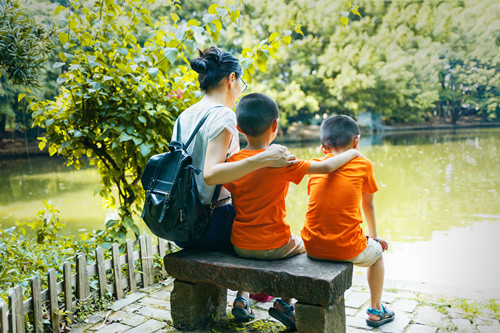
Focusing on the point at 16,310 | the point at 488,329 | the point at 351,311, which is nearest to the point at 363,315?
the point at 351,311

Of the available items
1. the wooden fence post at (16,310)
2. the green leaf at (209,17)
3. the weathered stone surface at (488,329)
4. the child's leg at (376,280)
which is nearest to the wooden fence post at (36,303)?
the wooden fence post at (16,310)

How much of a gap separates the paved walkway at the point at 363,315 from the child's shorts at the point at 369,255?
419 mm

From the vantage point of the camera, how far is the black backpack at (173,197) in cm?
194

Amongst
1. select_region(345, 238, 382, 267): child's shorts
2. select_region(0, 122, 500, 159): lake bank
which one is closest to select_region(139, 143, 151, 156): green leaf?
select_region(345, 238, 382, 267): child's shorts

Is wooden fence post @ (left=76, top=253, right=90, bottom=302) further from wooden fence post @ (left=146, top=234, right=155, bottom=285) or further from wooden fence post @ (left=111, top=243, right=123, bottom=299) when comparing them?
wooden fence post @ (left=146, top=234, right=155, bottom=285)

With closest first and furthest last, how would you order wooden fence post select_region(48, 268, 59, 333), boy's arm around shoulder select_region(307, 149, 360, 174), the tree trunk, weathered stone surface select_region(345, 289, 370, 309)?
1. boy's arm around shoulder select_region(307, 149, 360, 174)
2. wooden fence post select_region(48, 268, 59, 333)
3. weathered stone surface select_region(345, 289, 370, 309)
4. the tree trunk

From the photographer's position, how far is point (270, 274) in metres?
1.89

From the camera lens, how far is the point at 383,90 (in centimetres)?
2472

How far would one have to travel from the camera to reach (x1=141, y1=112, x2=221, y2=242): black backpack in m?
1.94

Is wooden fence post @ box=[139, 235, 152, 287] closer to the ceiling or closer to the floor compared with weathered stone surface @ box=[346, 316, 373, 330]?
closer to the ceiling

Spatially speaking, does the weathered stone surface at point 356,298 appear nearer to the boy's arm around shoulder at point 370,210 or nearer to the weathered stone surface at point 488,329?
the boy's arm around shoulder at point 370,210

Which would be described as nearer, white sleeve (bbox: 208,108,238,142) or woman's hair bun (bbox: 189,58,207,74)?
white sleeve (bbox: 208,108,238,142)

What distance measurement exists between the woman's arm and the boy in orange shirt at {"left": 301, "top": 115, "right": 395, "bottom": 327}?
30 centimetres

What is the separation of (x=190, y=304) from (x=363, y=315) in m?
1.06
